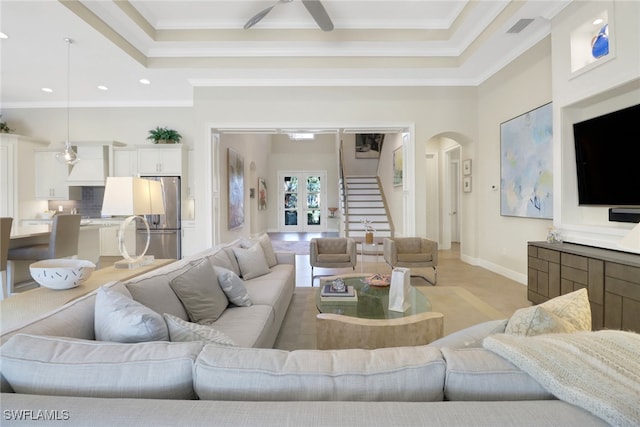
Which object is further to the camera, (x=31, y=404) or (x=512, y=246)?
(x=512, y=246)

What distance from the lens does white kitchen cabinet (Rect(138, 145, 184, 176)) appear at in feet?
19.9

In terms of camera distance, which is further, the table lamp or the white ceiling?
the white ceiling

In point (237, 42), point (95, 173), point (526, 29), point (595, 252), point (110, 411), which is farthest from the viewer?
point (95, 173)

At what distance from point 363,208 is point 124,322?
7.90 metres

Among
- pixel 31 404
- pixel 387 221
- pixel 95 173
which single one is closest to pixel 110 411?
pixel 31 404

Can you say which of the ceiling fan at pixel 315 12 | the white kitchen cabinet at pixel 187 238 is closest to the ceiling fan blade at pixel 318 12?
the ceiling fan at pixel 315 12

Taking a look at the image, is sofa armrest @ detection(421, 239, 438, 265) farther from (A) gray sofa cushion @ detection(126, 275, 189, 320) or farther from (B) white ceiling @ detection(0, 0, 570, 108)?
(A) gray sofa cushion @ detection(126, 275, 189, 320)

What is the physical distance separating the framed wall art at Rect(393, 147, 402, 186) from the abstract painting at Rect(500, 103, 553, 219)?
2986 millimetres

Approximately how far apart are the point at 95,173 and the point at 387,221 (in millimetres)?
6604

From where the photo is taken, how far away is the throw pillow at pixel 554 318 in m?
1.03

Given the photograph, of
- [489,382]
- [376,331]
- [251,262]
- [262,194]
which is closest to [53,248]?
[251,262]

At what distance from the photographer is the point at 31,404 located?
71cm

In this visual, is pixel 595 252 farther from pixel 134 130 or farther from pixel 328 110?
pixel 134 130

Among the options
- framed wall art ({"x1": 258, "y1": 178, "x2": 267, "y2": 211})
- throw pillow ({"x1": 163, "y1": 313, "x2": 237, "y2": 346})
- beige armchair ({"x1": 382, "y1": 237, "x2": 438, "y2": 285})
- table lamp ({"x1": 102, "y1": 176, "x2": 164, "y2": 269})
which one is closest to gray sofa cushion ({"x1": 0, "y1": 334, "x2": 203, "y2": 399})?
throw pillow ({"x1": 163, "y1": 313, "x2": 237, "y2": 346})
